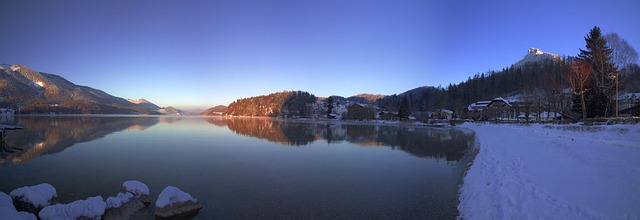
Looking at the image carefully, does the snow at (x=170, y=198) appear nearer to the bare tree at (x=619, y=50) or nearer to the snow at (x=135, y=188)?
the snow at (x=135, y=188)

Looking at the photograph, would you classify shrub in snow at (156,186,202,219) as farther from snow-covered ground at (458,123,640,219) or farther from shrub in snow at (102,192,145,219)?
snow-covered ground at (458,123,640,219)

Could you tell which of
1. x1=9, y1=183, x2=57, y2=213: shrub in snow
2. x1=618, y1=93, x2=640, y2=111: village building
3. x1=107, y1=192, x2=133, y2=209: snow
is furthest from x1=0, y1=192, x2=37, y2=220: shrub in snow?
x1=618, y1=93, x2=640, y2=111: village building

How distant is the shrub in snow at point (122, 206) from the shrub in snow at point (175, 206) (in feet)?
2.96

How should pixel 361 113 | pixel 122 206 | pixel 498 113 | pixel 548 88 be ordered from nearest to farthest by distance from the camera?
pixel 122 206 → pixel 548 88 → pixel 498 113 → pixel 361 113

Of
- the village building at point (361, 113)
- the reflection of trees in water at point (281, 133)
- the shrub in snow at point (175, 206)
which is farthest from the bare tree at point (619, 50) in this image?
the village building at point (361, 113)

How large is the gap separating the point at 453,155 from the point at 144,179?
20.5 m

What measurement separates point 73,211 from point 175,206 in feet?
8.03

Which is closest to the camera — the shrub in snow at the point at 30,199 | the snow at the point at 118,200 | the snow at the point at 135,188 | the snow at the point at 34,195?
the shrub in snow at the point at 30,199

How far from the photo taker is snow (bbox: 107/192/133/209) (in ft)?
28.2

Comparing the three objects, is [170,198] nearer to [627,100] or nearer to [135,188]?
[135,188]

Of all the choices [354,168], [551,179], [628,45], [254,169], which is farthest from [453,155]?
[628,45]

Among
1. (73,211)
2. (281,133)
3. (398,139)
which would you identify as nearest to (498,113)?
(398,139)

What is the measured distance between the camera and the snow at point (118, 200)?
860 centimetres

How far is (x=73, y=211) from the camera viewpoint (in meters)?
7.46
